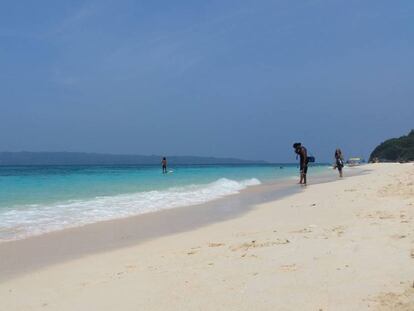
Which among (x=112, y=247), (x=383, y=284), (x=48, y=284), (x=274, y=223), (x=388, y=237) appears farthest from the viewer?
(x=274, y=223)

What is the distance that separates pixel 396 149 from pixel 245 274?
100671 millimetres

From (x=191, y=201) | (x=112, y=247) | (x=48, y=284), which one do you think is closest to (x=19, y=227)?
(x=112, y=247)

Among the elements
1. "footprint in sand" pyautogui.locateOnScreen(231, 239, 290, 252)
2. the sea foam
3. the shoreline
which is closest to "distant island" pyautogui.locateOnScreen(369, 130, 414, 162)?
the sea foam

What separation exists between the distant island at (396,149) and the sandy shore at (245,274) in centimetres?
8609

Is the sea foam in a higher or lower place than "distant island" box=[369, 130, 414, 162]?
lower

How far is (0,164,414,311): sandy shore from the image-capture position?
4047mm

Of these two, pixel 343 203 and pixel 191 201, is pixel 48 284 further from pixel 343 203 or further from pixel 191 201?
pixel 191 201

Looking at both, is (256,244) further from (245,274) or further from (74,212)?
(74,212)

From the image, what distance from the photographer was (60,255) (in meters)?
7.04

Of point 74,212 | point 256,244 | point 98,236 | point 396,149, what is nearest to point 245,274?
point 256,244

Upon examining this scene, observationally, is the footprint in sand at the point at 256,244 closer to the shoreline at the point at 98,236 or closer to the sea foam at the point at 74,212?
the shoreline at the point at 98,236

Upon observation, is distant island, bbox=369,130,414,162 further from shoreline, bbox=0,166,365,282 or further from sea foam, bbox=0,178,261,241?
shoreline, bbox=0,166,365,282

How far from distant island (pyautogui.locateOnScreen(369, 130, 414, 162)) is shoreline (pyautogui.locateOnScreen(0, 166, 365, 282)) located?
82.3 metres

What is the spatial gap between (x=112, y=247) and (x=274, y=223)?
3.23 m
